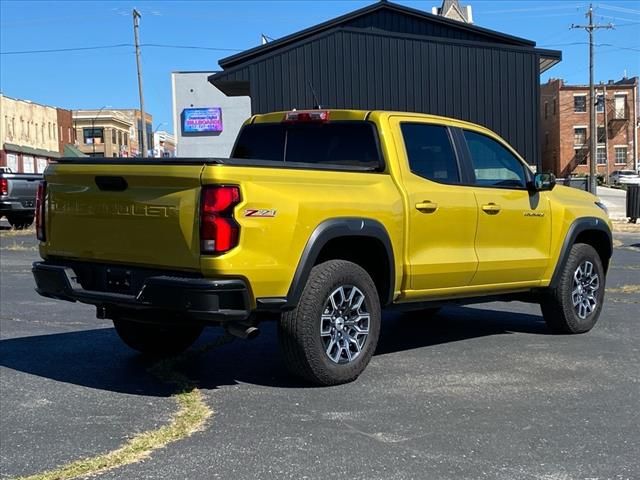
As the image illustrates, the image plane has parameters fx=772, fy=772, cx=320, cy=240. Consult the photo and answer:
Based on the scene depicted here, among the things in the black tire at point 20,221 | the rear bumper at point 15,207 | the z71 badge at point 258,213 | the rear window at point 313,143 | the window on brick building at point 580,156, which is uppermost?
the window on brick building at point 580,156

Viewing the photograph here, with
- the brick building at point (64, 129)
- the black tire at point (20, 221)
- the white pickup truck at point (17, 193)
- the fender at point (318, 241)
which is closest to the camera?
the fender at point (318, 241)

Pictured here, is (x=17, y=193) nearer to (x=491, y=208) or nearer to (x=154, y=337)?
(x=154, y=337)

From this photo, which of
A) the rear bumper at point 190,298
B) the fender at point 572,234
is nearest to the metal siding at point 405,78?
the fender at point 572,234

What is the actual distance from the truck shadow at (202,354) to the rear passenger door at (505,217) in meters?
0.90

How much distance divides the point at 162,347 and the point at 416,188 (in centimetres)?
246

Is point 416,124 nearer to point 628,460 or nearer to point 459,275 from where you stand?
point 459,275

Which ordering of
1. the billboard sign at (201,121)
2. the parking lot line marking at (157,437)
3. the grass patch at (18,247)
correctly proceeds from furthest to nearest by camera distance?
1. the billboard sign at (201,121)
2. the grass patch at (18,247)
3. the parking lot line marking at (157,437)

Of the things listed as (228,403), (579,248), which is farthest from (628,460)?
(579,248)

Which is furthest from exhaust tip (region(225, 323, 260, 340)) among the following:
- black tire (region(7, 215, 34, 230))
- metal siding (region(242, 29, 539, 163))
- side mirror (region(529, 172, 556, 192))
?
metal siding (region(242, 29, 539, 163))

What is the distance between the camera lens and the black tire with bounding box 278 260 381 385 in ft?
16.5

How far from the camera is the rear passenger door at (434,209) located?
5.83 m

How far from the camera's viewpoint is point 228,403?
195 inches

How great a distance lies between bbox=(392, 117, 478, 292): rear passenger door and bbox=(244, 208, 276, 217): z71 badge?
1352 millimetres

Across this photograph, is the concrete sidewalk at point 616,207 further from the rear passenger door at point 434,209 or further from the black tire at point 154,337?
the black tire at point 154,337
